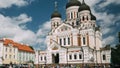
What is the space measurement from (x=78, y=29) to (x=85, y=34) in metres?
2.58

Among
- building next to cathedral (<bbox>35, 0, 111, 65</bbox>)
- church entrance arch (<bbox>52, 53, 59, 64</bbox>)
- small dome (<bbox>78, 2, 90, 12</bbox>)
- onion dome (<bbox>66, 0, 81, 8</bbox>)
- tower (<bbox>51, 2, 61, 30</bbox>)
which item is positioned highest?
onion dome (<bbox>66, 0, 81, 8</bbox>)

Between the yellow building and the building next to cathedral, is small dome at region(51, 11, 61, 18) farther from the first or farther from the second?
the yellow building

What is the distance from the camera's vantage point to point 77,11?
61.2 meters

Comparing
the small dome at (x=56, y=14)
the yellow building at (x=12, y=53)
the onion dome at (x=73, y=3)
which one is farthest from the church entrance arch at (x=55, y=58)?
the onion dome at (x=73, y=3)

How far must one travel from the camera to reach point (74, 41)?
5631 cm

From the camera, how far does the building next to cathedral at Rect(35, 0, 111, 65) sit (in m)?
51.5

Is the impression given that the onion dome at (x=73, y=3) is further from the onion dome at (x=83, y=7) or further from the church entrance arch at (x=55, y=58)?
the church entrance arch at (x=55, y=58)

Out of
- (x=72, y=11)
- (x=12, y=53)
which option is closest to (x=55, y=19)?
(x=72, y=11)

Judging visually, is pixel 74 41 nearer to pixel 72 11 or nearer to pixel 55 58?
pixel 55 58

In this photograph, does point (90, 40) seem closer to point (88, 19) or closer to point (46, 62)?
point (88, 19)

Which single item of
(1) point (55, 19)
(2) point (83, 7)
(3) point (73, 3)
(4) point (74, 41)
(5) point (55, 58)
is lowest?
(5) point (55, 58)

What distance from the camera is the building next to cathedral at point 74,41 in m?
51.5

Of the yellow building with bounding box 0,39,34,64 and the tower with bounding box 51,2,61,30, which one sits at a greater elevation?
the tower with bounding box 51,2,61,30

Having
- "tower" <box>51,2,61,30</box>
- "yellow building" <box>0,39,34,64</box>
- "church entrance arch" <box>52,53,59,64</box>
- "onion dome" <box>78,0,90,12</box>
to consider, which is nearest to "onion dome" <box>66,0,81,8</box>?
"onion dome" <box>78,0,90,12</box>
